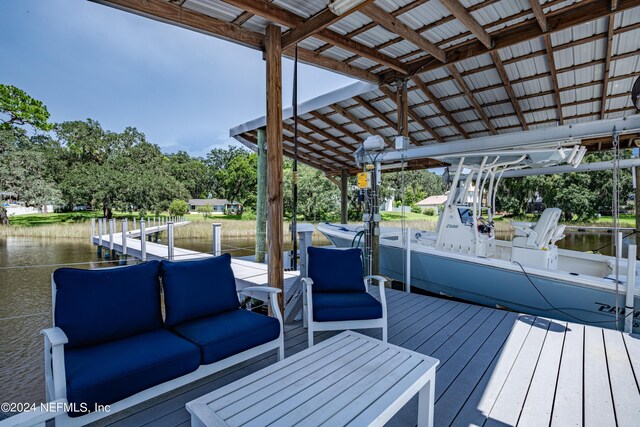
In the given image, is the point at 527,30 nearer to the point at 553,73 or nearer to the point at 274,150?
the point at 553,73

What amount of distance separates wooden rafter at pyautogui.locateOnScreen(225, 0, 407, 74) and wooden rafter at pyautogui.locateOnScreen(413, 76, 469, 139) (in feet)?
4.86

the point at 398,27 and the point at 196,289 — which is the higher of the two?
the point at 398,27

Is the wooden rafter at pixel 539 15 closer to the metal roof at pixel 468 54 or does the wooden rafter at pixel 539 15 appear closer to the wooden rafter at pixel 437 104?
the metal roof at pixel 468 54

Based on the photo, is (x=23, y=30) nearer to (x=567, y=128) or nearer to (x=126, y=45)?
(x=126, y=45)

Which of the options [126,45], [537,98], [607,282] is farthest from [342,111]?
[126,45]

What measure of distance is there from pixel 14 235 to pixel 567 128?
17.7 meters

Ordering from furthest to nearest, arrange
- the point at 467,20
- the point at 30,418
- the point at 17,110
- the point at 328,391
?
the point at 17,110 < the point at 467,20 < the point at 328,391 < the point at 30,418

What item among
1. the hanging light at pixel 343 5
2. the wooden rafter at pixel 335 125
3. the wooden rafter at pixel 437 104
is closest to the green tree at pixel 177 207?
the wooden rafter at pixel 335 125

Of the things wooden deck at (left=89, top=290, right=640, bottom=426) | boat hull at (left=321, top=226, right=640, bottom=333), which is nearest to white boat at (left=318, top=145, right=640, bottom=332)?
boat hull at (left=321, top=226, right=640, bottom=333)

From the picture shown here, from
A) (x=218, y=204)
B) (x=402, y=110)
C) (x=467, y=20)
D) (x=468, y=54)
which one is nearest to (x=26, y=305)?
(x=402, y=110)

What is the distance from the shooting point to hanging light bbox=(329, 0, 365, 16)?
2.48 m

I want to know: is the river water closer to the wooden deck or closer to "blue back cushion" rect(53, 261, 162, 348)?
"blue back cushion" rect(53, 261, 162, 348)

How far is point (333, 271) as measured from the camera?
3.11 metres

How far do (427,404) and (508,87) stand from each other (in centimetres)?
549
